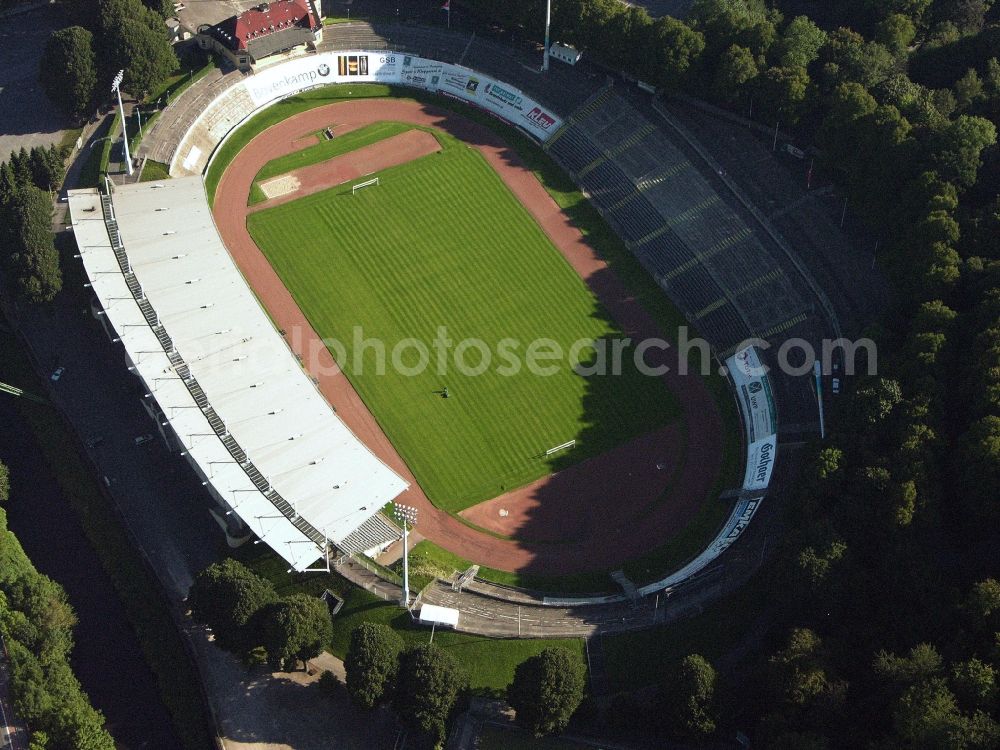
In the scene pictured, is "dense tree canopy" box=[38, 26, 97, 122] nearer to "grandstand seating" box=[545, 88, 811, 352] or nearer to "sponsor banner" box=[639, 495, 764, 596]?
"grandstand seating" box=[545, 88, 811, 352]

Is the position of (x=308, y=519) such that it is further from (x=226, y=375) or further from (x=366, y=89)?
(x=366, y=89)

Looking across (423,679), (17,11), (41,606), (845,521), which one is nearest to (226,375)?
(41,606)

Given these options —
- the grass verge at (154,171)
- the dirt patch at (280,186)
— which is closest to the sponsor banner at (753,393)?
the dirt patch at (280,186)

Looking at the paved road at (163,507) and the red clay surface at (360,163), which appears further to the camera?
the red clay surface at (360,163)

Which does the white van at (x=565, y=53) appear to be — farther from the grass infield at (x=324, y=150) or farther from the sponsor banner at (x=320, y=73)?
the grass infield at (x=324, y=150)

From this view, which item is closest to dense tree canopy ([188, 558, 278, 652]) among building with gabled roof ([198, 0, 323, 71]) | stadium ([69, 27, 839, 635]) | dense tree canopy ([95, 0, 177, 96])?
stadium ([69, 27, 839, 635])
